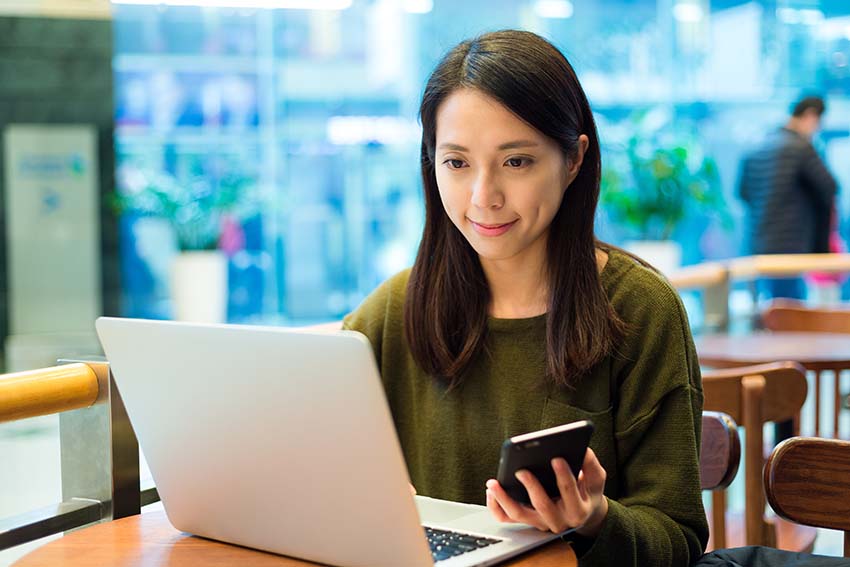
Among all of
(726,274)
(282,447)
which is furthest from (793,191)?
(282,447)

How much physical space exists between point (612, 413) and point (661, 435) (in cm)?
8

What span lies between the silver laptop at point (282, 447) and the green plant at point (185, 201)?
6.11 meters

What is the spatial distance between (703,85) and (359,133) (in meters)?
3.06

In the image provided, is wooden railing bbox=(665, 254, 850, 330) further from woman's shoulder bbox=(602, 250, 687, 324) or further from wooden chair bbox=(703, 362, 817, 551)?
woman's shoulder bbox=(602, 250, 687, 324)

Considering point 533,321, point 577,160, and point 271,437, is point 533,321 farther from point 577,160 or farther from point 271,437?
point 271,437

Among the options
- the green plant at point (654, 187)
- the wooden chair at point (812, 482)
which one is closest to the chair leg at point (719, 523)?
the wooden chair at point (812, 482)

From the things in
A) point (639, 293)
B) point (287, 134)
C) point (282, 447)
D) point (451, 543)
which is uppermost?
point (287, 134)

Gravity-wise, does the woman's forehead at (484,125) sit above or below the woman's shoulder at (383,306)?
above

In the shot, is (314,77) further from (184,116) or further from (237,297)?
(237,297)

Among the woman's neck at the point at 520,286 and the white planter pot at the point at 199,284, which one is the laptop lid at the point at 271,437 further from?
the white planter pot at the point at 199,284

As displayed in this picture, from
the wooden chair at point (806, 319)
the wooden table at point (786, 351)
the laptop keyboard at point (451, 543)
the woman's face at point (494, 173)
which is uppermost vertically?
the woman's face at point (494, 173)

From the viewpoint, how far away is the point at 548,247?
1.55 metres

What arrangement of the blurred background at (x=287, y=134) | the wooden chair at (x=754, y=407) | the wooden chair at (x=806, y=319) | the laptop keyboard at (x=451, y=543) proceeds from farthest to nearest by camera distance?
the blurred background at (x=287, y=134) < the wooden chair at (x=806, y=319) < the wooden chair at (x=754, y=407) < the laptop keyboard at (x=451, y=543)

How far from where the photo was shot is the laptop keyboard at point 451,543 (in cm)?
112
